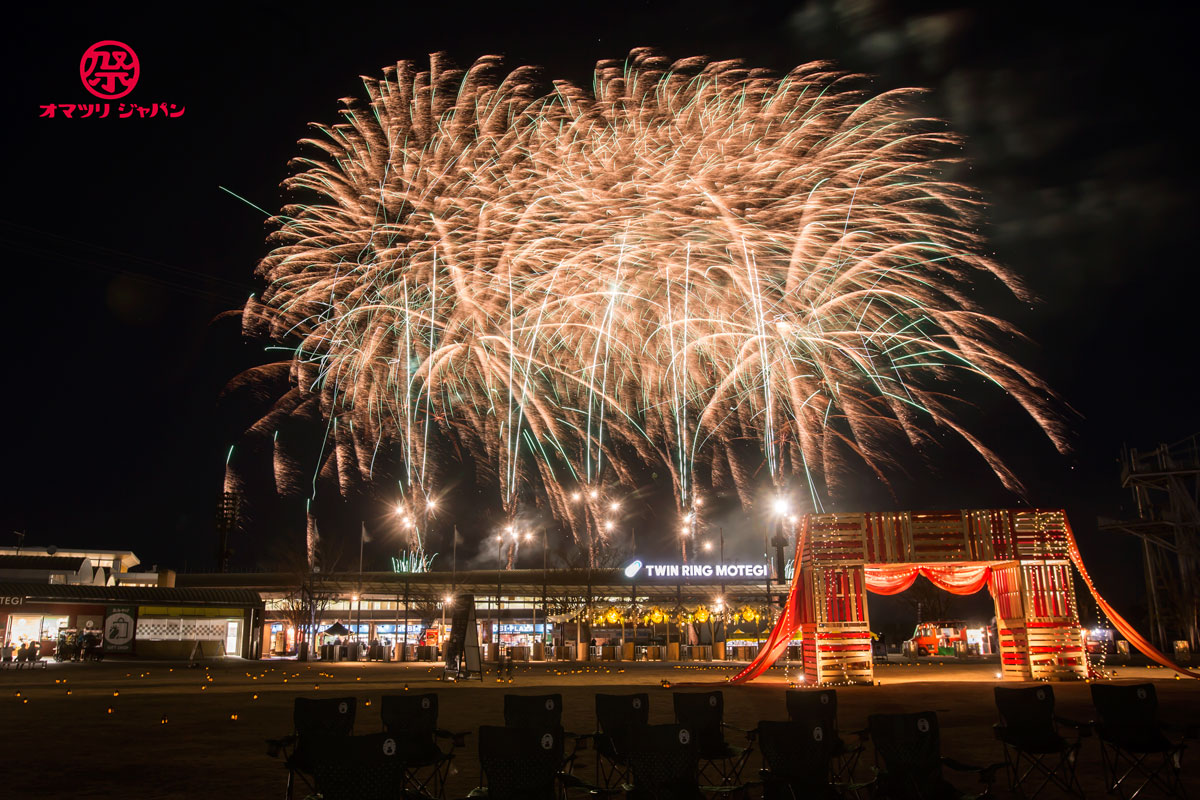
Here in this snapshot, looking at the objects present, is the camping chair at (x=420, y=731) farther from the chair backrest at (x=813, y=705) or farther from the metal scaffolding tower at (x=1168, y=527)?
the metal scaffolding tower at (x=1168, y=527)

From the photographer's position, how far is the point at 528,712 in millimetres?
9711

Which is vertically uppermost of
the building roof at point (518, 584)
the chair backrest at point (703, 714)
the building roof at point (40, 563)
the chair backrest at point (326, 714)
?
the building roof at point (40, 563)

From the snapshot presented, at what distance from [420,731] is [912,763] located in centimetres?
465

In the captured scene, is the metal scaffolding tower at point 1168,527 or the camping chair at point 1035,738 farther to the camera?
the metal scaffolding tower at point 1168,527

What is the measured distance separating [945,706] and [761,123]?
15.4 metres

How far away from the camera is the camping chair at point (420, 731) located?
8.38 metres

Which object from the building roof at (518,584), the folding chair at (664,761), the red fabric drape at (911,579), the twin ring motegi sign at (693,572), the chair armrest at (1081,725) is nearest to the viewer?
the folding chair at (664,761)

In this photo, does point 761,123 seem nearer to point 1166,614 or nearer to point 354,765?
point 354,765

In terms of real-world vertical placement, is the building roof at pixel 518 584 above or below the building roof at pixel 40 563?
below

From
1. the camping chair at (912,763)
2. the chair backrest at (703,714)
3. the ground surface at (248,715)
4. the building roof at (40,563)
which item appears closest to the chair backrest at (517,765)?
the ground surface at (248,715)

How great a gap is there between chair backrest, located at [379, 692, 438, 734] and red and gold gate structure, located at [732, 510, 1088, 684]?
14.0 metres

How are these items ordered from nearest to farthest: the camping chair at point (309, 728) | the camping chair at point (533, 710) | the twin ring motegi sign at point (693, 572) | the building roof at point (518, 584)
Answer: the camping chair at point (309, 728) < the camping chair at point (533, 710) < the building roof at point (518, 584) < the twin ring motegi sign at point (693, 572)

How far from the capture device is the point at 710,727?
9211 millimetres

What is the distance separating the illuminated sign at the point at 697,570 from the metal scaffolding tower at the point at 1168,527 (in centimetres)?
1650
